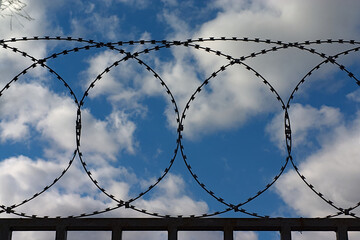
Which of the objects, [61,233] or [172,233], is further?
[61,233]

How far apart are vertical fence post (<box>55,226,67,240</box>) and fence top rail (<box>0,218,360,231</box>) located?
0.06 meters

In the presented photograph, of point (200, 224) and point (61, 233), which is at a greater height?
point (200, 224)

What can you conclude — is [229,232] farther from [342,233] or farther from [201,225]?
[342,233]

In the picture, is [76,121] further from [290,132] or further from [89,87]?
[290,132]

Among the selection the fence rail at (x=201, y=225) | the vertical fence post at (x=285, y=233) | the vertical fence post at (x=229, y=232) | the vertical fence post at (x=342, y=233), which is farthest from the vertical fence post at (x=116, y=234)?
the vertical fence post at (x=342, y=233)

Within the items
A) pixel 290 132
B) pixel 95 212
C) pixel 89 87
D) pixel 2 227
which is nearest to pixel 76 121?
pixel 89 87

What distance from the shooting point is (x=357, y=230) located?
12.1 meters

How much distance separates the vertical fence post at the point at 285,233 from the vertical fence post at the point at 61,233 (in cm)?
452

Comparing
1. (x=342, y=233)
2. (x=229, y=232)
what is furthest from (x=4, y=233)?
(x=342, y=233)

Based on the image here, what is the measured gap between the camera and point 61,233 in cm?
1198

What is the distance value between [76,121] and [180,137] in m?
2.12

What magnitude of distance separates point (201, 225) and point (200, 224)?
1.2 inches

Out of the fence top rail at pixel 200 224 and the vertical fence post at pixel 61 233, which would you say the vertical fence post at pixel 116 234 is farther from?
the vertical fence post at pixel 61 233

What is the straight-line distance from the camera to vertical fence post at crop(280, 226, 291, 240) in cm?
1188
